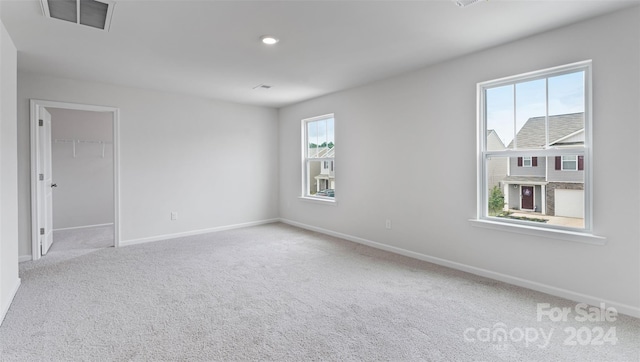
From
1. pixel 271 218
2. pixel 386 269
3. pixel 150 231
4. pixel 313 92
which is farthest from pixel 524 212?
pixel 150 231

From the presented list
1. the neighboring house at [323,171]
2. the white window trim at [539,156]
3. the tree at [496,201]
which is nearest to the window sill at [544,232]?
the white window trim at [539,156]

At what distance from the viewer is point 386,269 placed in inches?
140

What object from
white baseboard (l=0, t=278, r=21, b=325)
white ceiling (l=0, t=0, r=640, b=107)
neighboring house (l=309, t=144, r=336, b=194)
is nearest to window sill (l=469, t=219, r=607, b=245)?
white ceiling (l=0, t=0, r=640, b=107)

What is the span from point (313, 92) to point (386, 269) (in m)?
3.02

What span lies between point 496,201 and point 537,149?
2.15 ft

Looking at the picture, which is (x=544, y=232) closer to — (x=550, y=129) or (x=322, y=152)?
(x=550, y=129)

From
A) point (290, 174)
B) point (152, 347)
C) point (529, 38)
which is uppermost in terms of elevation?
point (529, 38)

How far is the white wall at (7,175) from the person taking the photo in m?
2.51

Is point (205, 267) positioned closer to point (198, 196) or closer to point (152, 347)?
point (152, 347)

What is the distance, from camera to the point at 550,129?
9.53ft

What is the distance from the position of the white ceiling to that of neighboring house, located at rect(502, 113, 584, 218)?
0.88 m

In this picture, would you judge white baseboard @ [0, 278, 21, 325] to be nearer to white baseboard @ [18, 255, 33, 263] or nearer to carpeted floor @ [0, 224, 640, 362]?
carpeted floor @ [0, 224, 640, 362]

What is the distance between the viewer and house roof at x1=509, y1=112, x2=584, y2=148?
9.10 feet

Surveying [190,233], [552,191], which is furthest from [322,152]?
[552,191]
